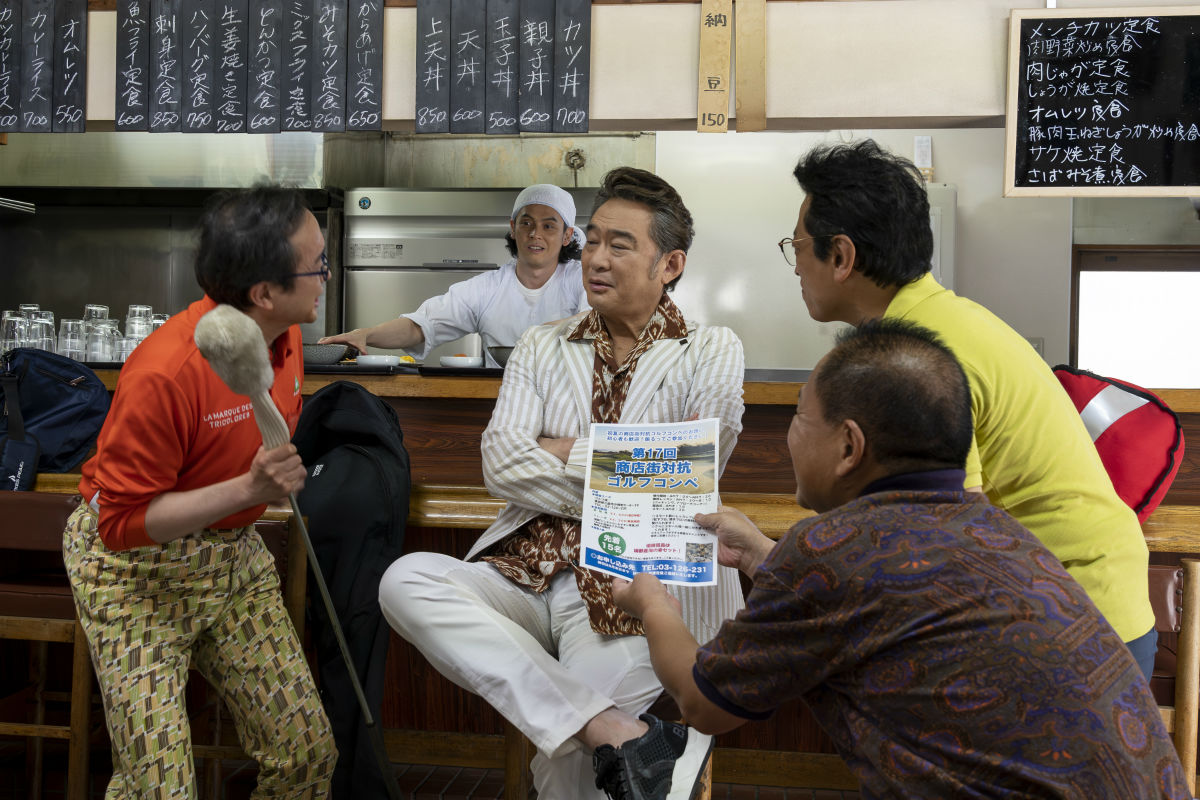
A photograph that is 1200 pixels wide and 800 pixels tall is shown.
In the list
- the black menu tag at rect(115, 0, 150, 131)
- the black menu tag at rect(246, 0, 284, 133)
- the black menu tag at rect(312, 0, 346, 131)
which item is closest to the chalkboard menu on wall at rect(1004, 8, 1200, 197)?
the black menu tag at rect(312, 0, 346, 131)

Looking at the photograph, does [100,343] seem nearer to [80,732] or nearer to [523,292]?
[523,292]

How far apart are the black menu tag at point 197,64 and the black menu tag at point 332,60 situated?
1.16ft

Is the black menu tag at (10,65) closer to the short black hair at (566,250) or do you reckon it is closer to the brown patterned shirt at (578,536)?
the short black hair at (566,250)

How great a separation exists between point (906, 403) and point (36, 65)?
299cm

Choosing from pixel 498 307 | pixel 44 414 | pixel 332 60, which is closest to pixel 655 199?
pixel 332 60

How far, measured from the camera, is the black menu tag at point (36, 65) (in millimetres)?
3088

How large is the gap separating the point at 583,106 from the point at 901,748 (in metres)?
2.20

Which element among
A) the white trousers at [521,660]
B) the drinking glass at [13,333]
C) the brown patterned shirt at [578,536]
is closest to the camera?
the white trousers at [521,660]

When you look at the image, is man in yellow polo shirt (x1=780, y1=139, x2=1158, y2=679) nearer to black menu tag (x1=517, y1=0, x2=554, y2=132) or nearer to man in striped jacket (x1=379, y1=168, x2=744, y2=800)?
man in striped jacket (x1=379, y1=168, x2=744, y2=800)

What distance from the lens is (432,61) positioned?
2.92 meters

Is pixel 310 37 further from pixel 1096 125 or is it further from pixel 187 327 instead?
pixel 1096 125

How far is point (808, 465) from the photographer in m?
1.27

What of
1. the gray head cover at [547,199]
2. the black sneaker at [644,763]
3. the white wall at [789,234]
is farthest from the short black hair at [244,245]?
the white wall at [789,234]

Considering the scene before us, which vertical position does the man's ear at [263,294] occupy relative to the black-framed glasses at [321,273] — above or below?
below
